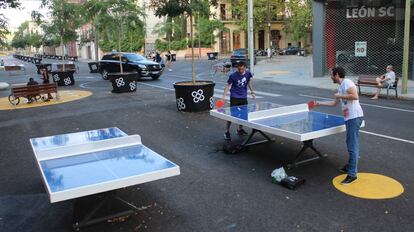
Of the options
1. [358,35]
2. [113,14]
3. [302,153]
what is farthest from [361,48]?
[302,153]

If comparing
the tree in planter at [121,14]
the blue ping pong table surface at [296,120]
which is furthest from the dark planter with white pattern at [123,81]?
the blue ping pong table surface at [296,120]

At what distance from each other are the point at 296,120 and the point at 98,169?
12.1 ft

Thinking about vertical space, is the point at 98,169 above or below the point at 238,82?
below

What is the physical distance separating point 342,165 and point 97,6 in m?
14.6

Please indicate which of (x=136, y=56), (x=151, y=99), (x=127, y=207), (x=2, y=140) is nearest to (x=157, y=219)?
(x=127, y=207)

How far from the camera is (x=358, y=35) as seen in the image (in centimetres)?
2219

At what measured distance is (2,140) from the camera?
9578 millimetres

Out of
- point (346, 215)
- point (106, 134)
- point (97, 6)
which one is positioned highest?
point (97, 6)

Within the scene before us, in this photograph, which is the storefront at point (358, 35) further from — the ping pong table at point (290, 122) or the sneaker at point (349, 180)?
the sneaker at point (349, 180)

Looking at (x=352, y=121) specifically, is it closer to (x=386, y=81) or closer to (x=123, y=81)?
(x=386, y=81)

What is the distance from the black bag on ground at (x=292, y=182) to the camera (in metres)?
5.85

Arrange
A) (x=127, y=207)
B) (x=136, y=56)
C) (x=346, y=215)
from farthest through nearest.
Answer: (x=136, y=56) → (x=127, y=207) → (x=346, y=215)

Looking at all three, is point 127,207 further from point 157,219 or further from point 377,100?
point 377,100

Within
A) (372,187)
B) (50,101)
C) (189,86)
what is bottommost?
(372,187)
